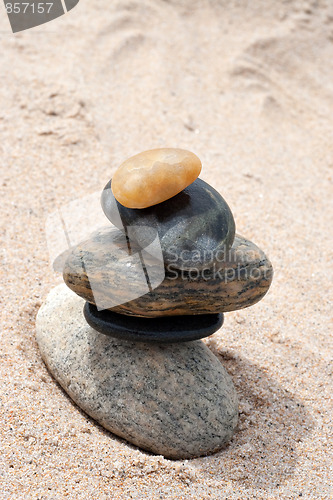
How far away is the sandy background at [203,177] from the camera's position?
8.41 feet

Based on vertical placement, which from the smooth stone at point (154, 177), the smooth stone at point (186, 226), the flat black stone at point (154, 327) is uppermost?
the smooth stone at point (154, 177)

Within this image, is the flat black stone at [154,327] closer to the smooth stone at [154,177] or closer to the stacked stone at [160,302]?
the stacked stone at [160,302]

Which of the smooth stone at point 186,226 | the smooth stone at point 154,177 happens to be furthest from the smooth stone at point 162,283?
the smooth stone at point 154,177

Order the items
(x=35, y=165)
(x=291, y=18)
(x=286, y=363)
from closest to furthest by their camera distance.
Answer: (x=286, y=363) < (x=35, y=165) < (x=291, y=18)

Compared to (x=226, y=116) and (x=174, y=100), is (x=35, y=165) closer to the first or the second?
(x=174, y=100)

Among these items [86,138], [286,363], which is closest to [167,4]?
[86,138]

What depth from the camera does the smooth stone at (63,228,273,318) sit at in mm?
2562

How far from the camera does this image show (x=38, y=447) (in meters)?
2.51

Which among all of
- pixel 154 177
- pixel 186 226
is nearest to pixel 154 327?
pixel 186 226

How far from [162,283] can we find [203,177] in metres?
2.68

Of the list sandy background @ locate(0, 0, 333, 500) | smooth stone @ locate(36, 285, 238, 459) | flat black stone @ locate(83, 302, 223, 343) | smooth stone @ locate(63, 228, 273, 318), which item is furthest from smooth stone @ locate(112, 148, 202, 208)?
sandy background @ locate(0, 0, 333, 500)

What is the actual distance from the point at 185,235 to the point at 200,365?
77 cm

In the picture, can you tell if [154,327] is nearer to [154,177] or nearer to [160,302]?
[160,302]

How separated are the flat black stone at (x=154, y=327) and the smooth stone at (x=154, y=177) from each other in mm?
592
